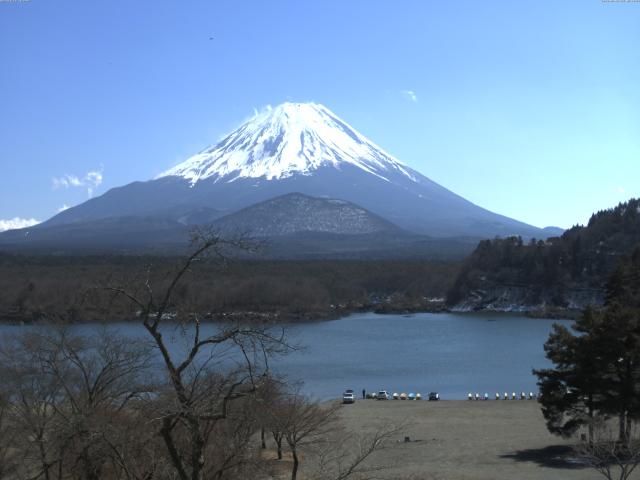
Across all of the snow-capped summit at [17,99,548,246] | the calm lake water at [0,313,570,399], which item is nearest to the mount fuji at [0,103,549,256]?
the snow-capped summit at [17,99,548,246]

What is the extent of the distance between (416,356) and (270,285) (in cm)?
2203

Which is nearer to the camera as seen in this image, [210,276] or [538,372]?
[538,372]

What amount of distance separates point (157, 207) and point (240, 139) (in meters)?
24.5

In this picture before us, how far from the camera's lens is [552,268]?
54281 millimetres

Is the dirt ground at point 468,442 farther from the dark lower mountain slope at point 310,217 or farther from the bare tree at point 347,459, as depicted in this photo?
the dark lower mountain slope at point 310,217

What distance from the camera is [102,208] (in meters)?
151

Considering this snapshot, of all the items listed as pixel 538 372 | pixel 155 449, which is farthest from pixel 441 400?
pixel 155 449

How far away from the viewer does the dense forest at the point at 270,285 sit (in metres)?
44.2

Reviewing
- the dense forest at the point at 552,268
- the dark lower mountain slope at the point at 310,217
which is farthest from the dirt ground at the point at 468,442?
the dark lower mountain slope at the point at 310,217

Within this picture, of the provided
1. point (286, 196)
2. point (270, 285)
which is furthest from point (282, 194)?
point (270, 285)

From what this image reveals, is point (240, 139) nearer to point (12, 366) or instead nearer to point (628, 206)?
point (628, 206)

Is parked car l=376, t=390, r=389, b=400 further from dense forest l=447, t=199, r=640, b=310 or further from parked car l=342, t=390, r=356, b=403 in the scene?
dense forest l=447, t=199, r=640, b=310

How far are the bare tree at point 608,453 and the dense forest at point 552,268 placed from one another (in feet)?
133

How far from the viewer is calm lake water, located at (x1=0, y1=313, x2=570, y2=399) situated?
24094 mm
